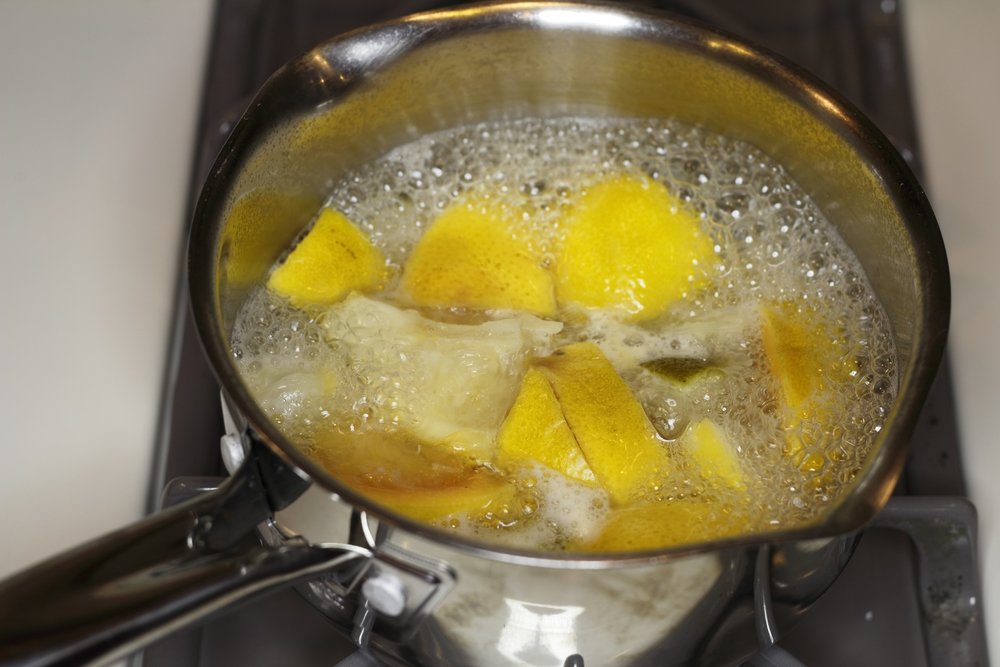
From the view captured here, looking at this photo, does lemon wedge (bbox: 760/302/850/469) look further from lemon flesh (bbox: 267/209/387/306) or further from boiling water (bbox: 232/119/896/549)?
lemon flesh (bbox: 267/209/387/306)

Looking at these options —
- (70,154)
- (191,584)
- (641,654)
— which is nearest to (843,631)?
(641,654)

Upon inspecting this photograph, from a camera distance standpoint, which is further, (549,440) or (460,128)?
(460,128)

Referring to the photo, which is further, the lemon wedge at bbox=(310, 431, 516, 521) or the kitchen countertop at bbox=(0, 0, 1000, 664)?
the kitchen countertop at bbox=(0, 0, 1000, 664)

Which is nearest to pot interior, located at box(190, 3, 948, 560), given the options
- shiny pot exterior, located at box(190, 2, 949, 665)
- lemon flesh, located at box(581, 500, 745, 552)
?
A: shiny pot exterior, located at box(190, 2, 949, 665)

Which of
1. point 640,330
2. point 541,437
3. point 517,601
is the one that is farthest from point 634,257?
point 517,601

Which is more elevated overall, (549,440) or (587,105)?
(587,105)

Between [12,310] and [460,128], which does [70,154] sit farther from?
[460,128]

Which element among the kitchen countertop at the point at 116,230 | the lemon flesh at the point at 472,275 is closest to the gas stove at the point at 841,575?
the kitchen countertop at the point at 116,230
